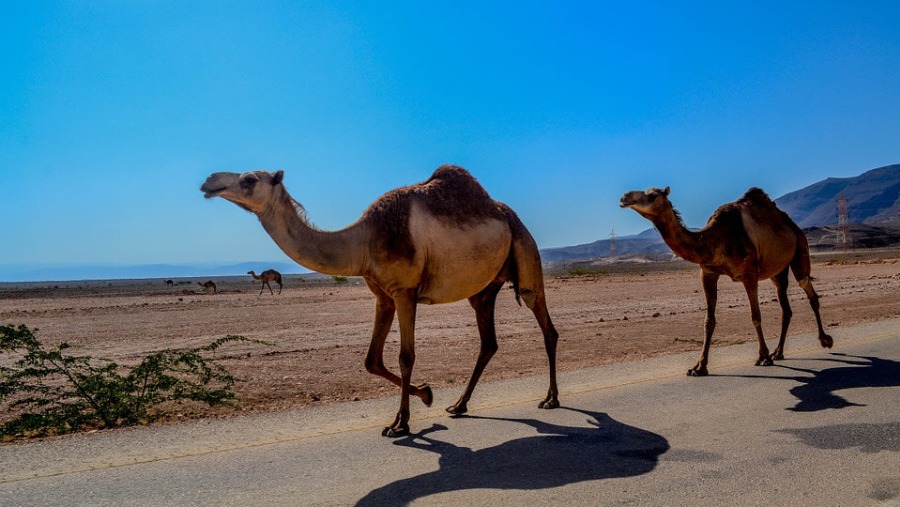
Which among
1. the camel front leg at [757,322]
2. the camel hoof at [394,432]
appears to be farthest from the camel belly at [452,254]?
the camel front leg at [757,322]

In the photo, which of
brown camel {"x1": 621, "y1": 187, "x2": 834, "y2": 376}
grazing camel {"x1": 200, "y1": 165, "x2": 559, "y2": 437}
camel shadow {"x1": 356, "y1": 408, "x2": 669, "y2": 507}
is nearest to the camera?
camel shadow {"x1": 356, "y1": 408, "x2": 669, "y2": 507}

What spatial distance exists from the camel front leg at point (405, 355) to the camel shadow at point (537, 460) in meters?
0.18

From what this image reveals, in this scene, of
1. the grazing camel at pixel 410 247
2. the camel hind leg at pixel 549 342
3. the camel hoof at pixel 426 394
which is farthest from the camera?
the camel hind leg at pixel 549 342

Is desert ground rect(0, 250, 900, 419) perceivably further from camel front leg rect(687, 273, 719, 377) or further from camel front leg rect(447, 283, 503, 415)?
camel front leg rect(687, 273, 719, 377)

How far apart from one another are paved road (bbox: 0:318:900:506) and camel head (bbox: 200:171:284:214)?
222cm

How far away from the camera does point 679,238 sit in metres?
10.0

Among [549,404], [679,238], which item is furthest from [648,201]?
[549,404]

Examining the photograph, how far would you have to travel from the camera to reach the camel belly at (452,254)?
23.2 ft

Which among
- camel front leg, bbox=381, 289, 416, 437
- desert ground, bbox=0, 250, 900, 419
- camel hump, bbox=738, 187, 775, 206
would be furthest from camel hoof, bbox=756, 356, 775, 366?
camel front leg, bbox=381, 289, 416, 437

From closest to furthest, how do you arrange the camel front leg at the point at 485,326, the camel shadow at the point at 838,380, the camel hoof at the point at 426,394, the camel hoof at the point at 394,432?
1. the camel hoof at the point at 394,432
2. the camel hoof at the point at 426,394
3. the camel shadow at the point at 838,380
4. the camel front leg at the point at 485,326

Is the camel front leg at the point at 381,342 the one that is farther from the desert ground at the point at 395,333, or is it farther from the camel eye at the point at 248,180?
the camel eye at the point at 248,180

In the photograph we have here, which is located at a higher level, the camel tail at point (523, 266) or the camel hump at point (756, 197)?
the camel hump at point (756, 197)

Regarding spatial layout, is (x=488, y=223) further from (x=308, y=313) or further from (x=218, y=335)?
(x=308, y=313)

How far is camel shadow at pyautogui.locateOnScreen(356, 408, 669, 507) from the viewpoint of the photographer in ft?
16.3
